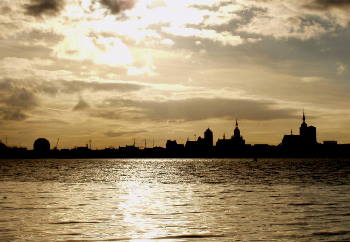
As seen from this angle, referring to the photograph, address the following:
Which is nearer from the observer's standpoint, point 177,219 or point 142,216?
point 177,219

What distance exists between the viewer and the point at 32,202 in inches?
2331

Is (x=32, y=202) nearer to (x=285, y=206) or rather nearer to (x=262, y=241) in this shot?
(x=285, y=206)

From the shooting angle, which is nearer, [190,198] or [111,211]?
[111,211]

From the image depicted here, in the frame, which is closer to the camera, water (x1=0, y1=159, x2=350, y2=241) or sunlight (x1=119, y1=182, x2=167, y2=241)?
water (x1=0, y1=159, x2=350, y2=241)

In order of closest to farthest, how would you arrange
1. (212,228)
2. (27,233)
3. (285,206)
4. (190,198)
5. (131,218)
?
(27,233) → (212,228) → (131,218) → (285,206) → (190,198)

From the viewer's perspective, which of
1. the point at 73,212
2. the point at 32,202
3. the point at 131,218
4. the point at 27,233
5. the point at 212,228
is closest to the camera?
the point at 27,233

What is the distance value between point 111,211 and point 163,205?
320 inches

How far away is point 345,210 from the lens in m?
49.3

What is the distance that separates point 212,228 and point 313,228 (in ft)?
27.5

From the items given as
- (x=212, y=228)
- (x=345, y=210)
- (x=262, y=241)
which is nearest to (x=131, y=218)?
(x=212, y=228)

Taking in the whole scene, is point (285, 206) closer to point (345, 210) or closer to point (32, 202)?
point (345, 210)

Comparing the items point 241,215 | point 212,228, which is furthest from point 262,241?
point 241,215

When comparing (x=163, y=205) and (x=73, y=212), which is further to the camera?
(x=163, y=205)

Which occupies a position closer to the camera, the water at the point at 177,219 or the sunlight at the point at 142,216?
the water at the point at 177,219
